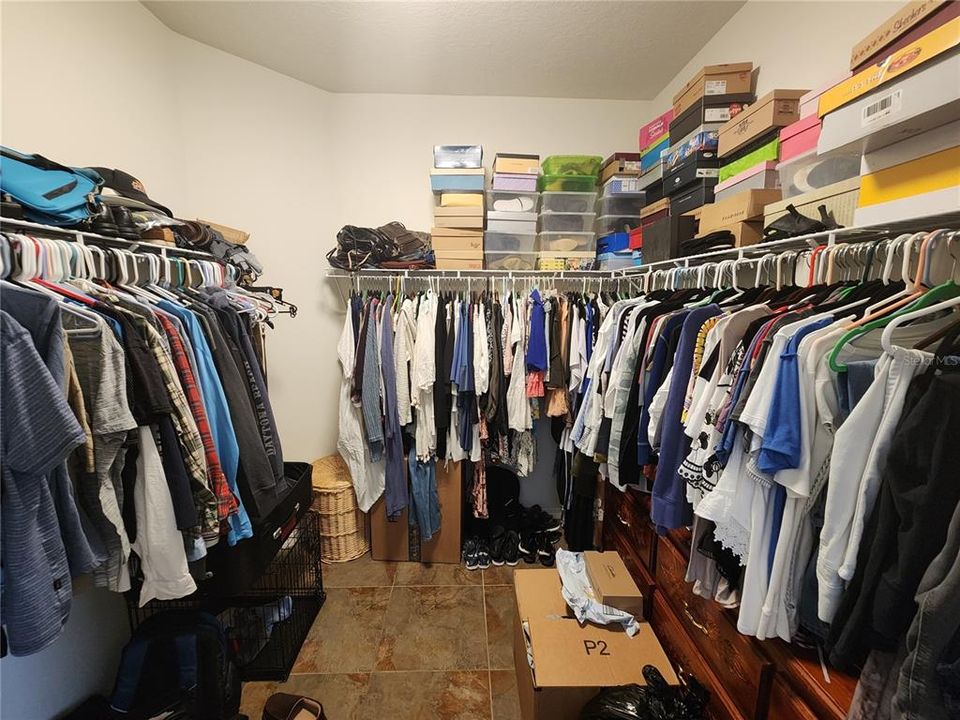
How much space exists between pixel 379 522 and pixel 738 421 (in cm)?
208

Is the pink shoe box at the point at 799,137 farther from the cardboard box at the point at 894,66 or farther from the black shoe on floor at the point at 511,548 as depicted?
the black shoe on floor at the point at 511,548

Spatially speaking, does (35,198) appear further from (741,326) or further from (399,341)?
(741,326)

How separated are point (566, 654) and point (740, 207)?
5.62 feet

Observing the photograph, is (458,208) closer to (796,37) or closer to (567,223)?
(567,223)

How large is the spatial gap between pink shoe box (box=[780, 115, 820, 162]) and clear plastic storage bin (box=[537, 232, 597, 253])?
3.81ft

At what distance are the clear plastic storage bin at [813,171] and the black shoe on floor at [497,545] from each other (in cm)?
225

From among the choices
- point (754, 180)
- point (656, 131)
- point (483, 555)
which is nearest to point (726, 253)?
point (754, 180)

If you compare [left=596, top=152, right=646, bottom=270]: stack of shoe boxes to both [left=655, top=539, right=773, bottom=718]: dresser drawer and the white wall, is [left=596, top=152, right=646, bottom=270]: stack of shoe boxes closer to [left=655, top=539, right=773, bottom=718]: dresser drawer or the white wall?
the white wall

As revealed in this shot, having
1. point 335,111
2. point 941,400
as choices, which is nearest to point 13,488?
point 941,400

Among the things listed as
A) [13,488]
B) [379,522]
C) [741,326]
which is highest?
[741,326]

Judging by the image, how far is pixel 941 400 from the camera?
24.4 inches

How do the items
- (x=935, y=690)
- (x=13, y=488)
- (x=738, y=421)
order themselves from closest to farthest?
(x=935, y=690) < (x=13, y=488) < (x=738, y=421)

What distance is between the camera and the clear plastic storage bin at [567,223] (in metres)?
2.38

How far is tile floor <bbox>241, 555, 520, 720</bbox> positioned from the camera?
1527 mm
